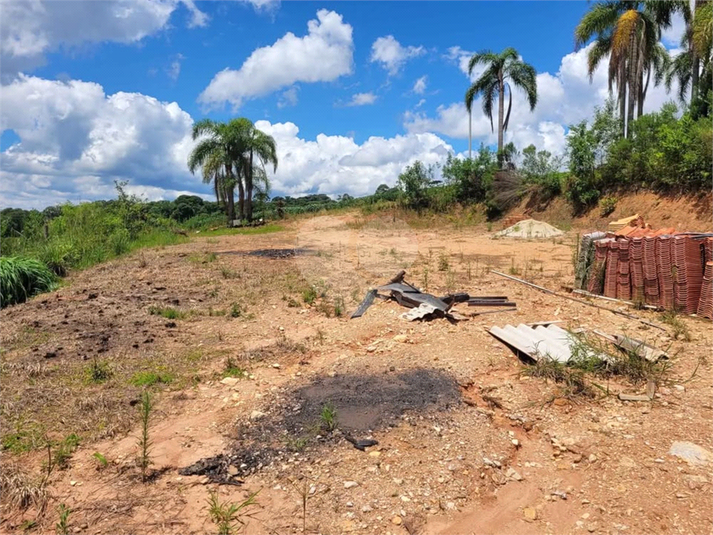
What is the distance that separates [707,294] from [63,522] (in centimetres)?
627

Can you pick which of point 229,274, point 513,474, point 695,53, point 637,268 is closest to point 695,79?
point 695,53

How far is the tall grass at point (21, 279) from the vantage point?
761 centimetres

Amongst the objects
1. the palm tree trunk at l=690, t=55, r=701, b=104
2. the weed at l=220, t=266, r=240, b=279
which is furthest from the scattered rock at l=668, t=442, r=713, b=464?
the palm tree trunk at l=690, t=55, r=701, b=104

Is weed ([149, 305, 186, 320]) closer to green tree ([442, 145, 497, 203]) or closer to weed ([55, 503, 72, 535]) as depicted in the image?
weed ([55, 503, 72, 535])

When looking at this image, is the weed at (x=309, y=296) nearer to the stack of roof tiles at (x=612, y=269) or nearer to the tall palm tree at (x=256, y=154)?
the stack of roof tiles at (x=612, y=269)

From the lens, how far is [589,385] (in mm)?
3648

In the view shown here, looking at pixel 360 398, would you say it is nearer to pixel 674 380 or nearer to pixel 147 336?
pixel 674 380

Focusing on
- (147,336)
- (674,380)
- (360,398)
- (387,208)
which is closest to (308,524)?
(360,398)

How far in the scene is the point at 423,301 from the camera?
600 centimetres

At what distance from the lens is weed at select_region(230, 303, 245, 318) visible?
6.31m

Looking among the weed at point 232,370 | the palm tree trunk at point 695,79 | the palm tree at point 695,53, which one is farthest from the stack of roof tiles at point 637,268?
the palm tree trunk at point 695,79

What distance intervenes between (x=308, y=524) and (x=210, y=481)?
0.70 metres

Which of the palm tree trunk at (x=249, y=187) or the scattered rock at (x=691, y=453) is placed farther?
the palm tree trunk at (x=249, y=187)

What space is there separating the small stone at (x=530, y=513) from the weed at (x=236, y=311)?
15.2 feet
